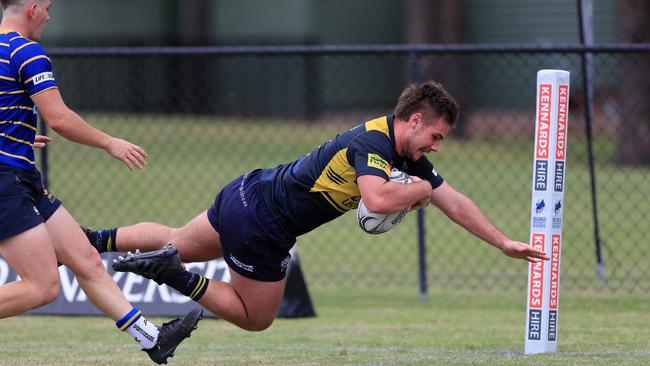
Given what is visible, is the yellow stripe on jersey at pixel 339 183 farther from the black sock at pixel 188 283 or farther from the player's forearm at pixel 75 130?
the player's forearm at pixel 75 130

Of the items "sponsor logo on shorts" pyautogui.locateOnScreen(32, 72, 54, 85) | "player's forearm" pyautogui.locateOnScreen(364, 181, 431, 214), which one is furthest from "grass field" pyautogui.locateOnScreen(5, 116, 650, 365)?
"sponsor logo on shorts" pyautogui.locateOnScreen(32, 72, 54, 85)

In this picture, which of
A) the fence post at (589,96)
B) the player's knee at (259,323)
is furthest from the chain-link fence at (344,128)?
the player's knee at (259,323)

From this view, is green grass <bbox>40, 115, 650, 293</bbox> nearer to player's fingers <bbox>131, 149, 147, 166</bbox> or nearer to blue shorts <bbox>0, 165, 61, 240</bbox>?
player's fingers <bbox>131, 149, 147, 166</bbox>

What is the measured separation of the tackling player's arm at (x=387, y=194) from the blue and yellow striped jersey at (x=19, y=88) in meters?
1.61

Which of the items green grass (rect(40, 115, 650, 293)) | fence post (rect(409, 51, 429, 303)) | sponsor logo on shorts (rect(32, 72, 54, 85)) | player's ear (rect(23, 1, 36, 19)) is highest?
player's ear (rect(23, 1, 36, 19))

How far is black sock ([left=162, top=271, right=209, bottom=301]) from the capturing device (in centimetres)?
612

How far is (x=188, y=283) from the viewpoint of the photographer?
→ 20.2 feet

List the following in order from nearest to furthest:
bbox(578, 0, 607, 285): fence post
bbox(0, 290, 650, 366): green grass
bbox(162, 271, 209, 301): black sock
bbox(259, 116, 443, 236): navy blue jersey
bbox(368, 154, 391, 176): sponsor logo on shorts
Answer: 1. bbox(368, 154, 391, 176): sponsor logo on shorts
2. bbox(259, 116, 443, 236): navy blue jersey
3. bbox(162, 271, 209, 301): black sock
4. bbox(0, 290, 650, 366): green grass
5. bbox(578, 0, 607, 285): fence post

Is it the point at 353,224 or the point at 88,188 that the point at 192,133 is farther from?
the point at 353,224

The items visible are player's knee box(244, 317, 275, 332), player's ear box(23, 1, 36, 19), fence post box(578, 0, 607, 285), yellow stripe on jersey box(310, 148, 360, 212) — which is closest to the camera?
player's ear box(23, 1, 36, 19)

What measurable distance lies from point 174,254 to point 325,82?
18.3m

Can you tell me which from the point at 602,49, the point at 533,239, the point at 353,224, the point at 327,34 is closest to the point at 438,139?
the point at 533,239

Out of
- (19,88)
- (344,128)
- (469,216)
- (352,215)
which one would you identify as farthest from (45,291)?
(344,128)

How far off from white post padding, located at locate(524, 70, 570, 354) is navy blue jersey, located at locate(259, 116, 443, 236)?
0.67 meters
